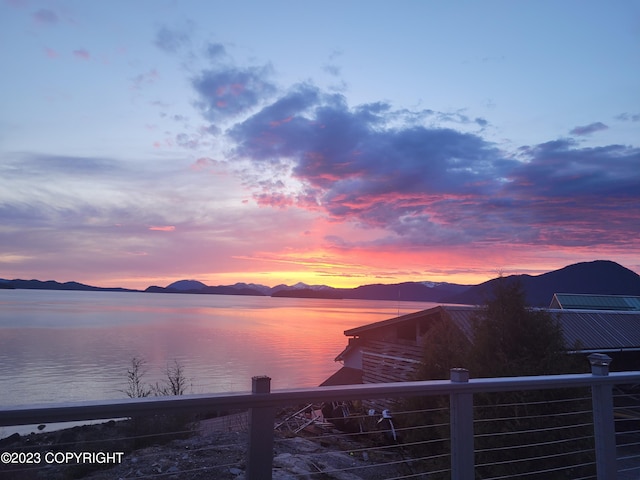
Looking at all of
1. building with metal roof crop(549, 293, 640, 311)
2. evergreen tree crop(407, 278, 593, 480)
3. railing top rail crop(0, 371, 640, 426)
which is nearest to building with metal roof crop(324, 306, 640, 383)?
building with metal roof crop(549, 293, 640, 311)

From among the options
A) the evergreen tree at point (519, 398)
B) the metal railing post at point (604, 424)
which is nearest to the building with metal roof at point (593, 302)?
the evergreen tree at point (519, 398)

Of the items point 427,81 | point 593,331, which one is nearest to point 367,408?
point 593,331

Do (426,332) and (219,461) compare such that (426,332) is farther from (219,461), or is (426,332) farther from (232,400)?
(232,400)

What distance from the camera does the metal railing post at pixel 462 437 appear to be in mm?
2977

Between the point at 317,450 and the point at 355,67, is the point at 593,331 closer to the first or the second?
the point at 317,450

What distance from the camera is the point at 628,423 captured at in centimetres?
1416

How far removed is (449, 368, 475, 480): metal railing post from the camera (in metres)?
2.98

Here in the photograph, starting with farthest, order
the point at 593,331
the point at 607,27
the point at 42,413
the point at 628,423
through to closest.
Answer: the point at 593,331, the point at 628,423, the point at 607,27, the point at 42,413

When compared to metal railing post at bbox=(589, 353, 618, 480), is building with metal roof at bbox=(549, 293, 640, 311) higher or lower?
higher

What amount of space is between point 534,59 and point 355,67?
449 cm

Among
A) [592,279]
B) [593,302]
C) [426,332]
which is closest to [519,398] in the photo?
[426,332]

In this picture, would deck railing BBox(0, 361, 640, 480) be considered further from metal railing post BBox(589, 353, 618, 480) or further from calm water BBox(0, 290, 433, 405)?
calm water BBox(0, 290, 433, 405)

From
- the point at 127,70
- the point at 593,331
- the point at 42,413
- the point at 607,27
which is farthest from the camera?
the point at 593,331

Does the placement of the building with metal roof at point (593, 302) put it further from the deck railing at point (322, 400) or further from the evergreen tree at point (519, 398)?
the deck railing at point (322, 400)
